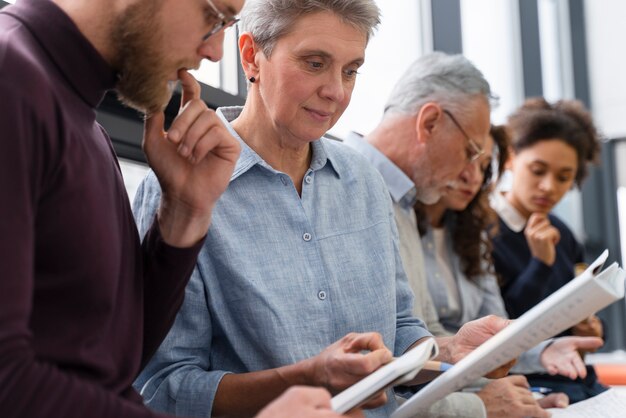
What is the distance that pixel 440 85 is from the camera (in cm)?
248

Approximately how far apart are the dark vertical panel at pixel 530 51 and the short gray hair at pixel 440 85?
2675 millimetres

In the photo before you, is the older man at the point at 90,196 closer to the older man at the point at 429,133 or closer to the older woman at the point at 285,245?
the older woman at the point at 285,245

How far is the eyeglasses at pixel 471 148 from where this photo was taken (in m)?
2.46

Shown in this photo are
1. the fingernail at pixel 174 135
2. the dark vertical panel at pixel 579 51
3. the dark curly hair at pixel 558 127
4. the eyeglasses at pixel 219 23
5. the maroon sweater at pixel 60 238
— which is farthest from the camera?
the dark vertical panel at pixel 579 51

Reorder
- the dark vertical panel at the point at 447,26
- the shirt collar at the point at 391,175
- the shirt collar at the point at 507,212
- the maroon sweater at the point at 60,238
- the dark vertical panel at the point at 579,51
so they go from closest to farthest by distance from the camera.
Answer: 1. the maroon sweater at the point at 60,238
2. the shirt collar at the point at 391,175
3. the shirt collar at the point at 507,212
4. the dark vertical panel at the point at 447,26
5. the dark vertical panel at the point at 579,51

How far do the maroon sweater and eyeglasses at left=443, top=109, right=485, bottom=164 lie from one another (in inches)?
53.7

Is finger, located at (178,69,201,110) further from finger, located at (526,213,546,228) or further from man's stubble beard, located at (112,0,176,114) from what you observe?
finger, located at (526,213,546,228)

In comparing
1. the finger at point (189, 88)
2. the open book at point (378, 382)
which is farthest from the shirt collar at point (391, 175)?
the open book at point (378, 382)

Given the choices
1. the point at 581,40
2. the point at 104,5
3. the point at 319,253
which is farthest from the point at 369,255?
the point at 581,40

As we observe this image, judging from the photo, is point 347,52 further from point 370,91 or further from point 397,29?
point 397,29

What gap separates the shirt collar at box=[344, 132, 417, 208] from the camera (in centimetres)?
235

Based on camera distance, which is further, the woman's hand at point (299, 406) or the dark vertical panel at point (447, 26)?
the dark vertical panel at point (447, 26)

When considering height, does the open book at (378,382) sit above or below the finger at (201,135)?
below

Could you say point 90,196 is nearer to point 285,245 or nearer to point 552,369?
point 285,245
